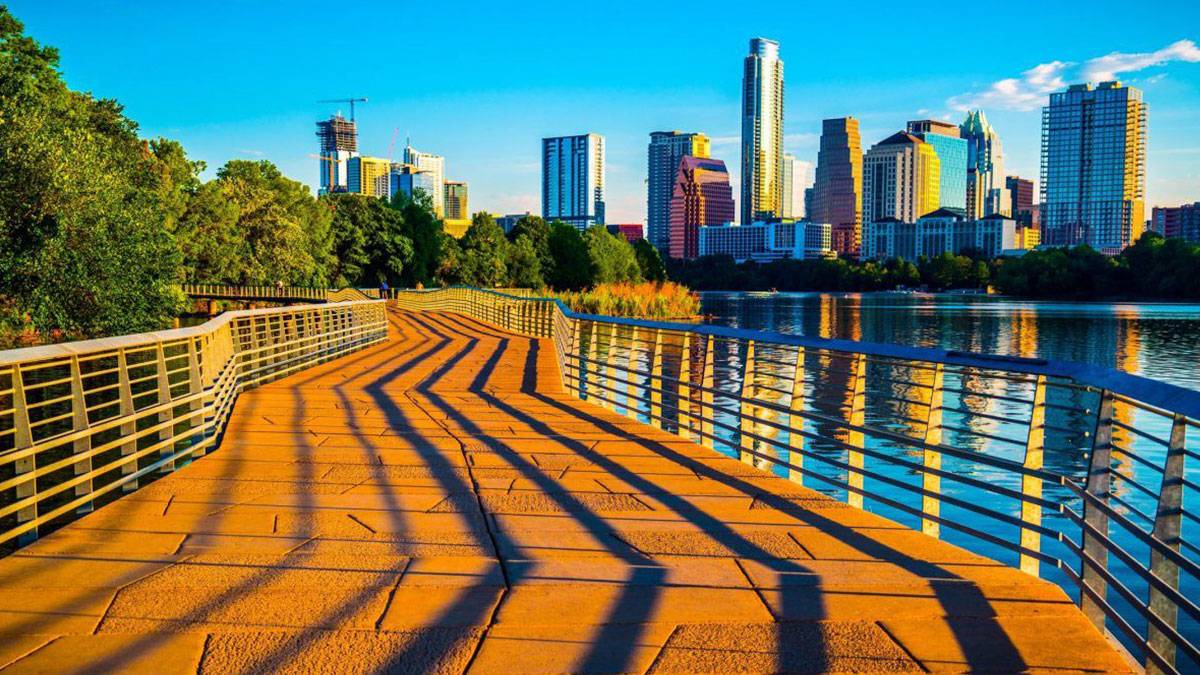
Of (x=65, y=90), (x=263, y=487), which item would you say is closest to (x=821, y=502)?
(x=263, y=487)

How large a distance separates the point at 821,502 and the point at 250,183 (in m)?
84.1

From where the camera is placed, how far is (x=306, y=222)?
8962 cm

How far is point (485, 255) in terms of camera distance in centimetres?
11962

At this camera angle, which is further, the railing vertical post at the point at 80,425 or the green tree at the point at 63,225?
the green tree at the point at 63,225

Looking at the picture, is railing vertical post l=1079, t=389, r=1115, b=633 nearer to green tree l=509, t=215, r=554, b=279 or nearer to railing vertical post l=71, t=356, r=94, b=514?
railing vertical post l=71, t=356, r=94, b=514

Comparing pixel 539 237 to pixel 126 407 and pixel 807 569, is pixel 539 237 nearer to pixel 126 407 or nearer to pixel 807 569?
pixel 126 407

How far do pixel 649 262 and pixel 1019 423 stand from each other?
545ft

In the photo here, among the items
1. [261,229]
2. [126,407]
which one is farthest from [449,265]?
[126,407]

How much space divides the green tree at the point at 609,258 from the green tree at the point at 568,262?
3.14 feet

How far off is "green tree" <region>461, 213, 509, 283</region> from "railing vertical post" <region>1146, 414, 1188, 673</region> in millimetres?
113426

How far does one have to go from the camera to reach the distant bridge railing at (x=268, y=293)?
6556 centimetres

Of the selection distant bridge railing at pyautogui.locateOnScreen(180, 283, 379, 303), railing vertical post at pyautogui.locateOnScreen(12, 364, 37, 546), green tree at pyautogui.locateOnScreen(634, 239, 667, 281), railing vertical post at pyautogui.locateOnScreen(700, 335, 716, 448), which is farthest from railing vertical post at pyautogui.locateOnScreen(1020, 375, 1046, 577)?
green tree at pyautogui.locateOnScreen(634, 239, 667, 281)

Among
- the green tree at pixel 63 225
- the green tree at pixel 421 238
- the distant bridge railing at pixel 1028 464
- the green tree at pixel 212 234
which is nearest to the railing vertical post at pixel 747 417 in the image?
the distant bridge railing at pixel 1028 464

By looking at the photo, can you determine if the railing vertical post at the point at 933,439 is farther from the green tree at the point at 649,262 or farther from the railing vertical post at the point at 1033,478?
the green tree at the point at 649,262
